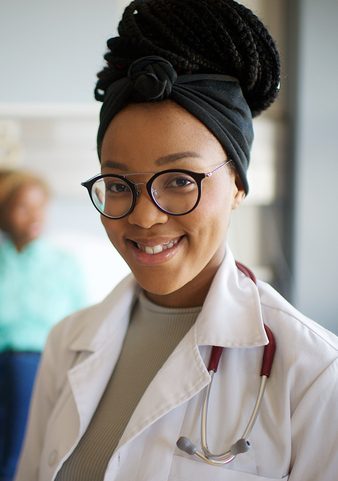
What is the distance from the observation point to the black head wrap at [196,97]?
803 mm

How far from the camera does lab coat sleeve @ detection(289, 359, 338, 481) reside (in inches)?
29.3

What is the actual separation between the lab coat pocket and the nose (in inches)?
16.3

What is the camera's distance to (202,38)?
0.84 m

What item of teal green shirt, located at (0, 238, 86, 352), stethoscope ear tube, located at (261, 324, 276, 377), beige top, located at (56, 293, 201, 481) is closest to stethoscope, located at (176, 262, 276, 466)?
stethoscope ear tube, located at (261, 324, 276, 377)

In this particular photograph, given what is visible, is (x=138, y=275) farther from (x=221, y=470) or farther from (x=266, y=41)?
(x=266, y=41)

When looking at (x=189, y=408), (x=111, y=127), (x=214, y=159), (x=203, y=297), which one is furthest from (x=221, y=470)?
(x=111, y=127)

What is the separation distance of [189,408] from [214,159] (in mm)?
458

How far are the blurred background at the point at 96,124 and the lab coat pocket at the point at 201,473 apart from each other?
1.75 meters

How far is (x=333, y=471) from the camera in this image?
735 millimetres

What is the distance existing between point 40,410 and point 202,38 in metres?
0.93

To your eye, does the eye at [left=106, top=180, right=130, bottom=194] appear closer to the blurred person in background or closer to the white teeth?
the white teeth

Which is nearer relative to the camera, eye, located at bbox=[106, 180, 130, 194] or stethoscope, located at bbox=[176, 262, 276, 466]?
stethoscope, located at bbox=[176, 262, 276, 466]

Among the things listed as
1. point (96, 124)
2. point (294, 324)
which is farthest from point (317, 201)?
point (294, 324)

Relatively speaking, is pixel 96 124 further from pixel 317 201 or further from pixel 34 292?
pixel 317 201
